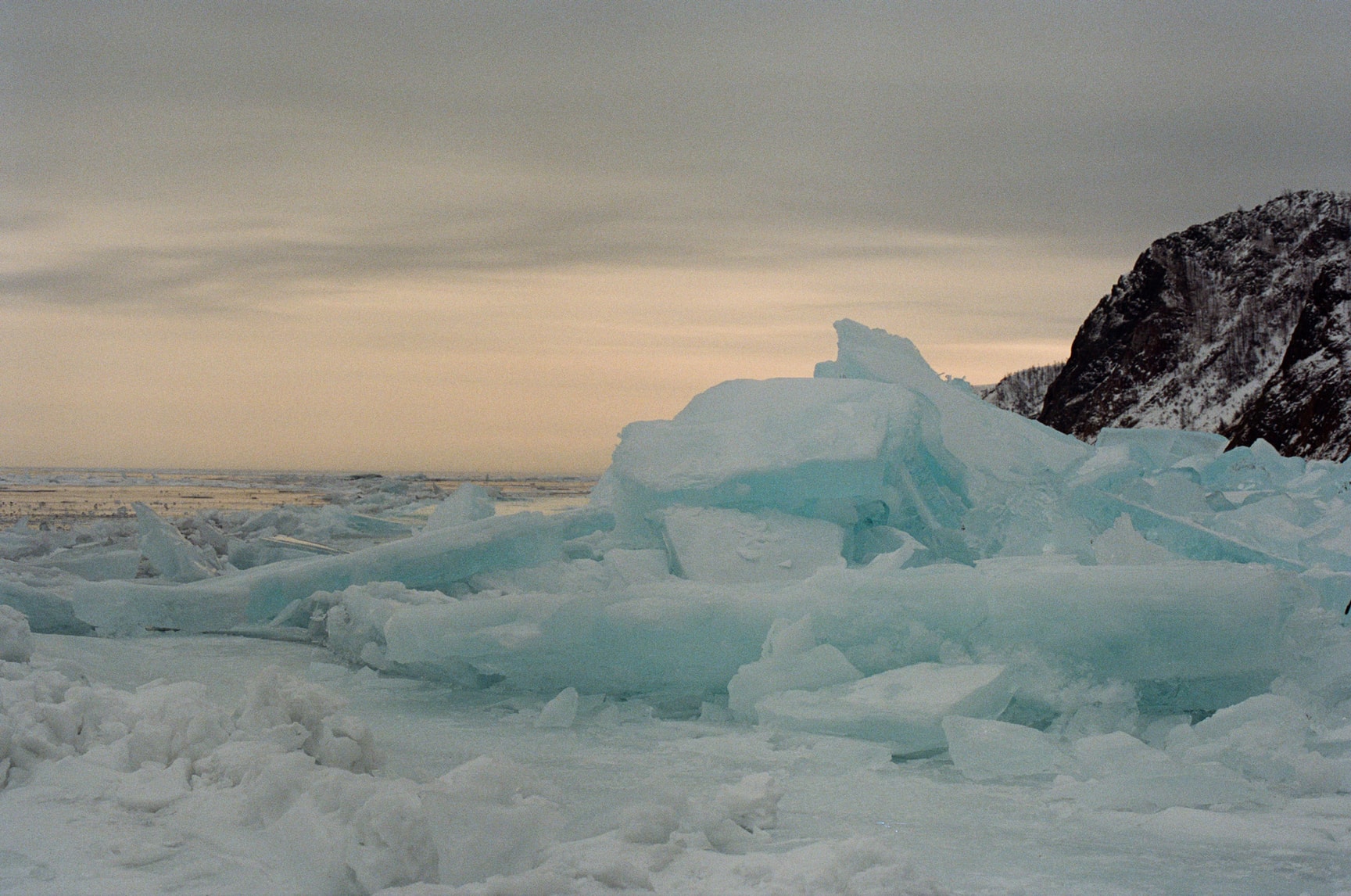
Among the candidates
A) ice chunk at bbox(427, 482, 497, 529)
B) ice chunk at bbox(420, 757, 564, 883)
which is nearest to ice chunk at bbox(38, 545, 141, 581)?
ice chunk at bbox(427, 482, 497, 529)

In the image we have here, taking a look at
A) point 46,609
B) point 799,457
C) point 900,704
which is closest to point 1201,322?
point 799,457

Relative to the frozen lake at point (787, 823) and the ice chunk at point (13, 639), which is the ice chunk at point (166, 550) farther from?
the frozen lake at point (787, 823)

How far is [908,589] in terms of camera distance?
3973 millimetres

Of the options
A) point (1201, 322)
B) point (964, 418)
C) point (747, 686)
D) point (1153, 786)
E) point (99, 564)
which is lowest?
point (1153, 786)

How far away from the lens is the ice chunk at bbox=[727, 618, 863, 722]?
3.79 metres

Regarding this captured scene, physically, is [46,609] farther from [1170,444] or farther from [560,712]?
[1170,444]

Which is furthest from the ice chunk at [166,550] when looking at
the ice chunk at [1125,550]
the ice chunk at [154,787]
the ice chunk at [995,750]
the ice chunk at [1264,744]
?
the ice chunk at [1264,744]

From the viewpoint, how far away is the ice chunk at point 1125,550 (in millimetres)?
4680

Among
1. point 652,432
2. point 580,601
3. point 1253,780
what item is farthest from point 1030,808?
point 652,432

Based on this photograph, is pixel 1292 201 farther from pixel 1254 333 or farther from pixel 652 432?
pixel 652 432

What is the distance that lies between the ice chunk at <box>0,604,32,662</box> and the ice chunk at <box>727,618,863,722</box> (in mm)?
2667

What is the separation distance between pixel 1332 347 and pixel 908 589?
29132mm

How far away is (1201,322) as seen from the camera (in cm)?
4719

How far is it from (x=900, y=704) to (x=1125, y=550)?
1844 millimetres
